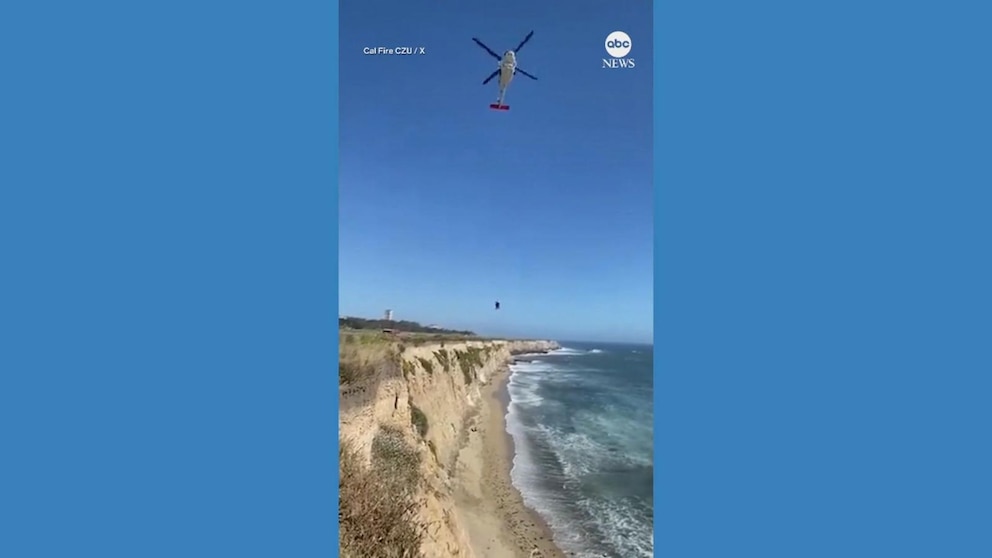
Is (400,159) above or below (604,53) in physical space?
below

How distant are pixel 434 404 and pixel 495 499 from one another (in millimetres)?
1293

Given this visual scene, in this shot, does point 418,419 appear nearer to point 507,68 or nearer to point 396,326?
point 396,326

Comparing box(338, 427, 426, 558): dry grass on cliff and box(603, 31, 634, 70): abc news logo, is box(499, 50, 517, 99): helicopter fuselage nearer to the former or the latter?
box(603, 31, 634, 70): abc news logo

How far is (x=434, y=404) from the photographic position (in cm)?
507

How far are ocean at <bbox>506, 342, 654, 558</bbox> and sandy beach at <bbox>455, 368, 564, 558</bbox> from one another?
0.36ft

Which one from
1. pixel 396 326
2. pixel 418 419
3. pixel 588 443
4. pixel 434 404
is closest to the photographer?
pixel 588 443

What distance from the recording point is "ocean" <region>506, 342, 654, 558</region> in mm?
3621

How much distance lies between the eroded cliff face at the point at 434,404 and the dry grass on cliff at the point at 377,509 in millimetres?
112

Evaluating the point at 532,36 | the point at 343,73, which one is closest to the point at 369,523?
the point at 343,73

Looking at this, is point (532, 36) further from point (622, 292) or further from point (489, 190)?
point (622, 292)

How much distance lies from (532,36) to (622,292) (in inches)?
90.9

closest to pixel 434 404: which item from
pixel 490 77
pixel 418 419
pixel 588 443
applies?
pixel 418 419

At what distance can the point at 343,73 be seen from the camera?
12.4 ft

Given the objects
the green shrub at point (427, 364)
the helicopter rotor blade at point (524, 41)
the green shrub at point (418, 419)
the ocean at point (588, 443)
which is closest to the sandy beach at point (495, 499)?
the ocean at point (588, 443)
